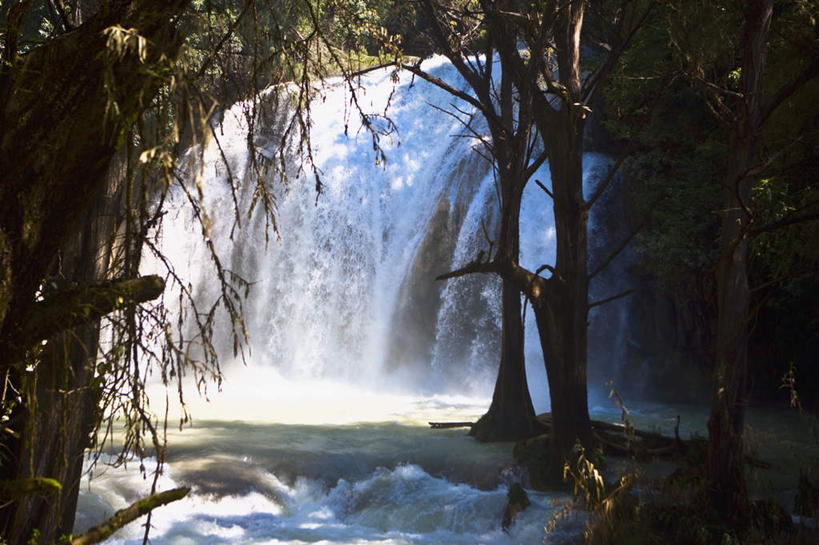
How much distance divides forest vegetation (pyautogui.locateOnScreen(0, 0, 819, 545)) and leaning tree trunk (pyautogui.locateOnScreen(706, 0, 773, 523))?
0.02m

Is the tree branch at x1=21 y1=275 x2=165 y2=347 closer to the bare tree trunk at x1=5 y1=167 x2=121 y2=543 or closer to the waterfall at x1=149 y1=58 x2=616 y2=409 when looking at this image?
the bare tree trunk at x1=5 y1=167 x2=121 y2=543

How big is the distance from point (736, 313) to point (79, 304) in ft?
18.2

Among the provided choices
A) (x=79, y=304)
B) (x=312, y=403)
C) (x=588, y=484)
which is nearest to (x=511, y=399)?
(x=588, y=484)

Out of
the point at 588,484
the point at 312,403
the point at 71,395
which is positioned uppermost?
the point at 71,395

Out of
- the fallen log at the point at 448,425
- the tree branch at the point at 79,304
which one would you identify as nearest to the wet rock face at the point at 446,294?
the fallen log at the point at 448,425

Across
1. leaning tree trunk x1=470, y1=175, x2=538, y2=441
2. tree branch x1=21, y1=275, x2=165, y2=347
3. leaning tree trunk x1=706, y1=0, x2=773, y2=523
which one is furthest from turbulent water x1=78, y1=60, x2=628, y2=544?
tree branch x1=21, y1=275, x2=165, y2=347

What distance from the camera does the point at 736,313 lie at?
663 centimetres

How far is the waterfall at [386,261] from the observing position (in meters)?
17.7

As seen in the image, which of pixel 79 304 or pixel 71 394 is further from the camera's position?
pixel 71 394

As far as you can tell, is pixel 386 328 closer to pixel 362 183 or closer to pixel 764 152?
pixel 362 183

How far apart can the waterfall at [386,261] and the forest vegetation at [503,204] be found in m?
2.61

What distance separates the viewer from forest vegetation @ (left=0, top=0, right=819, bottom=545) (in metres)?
2.36

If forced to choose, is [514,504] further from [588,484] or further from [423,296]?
[423,296]

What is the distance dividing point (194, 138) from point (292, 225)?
18.4 m
